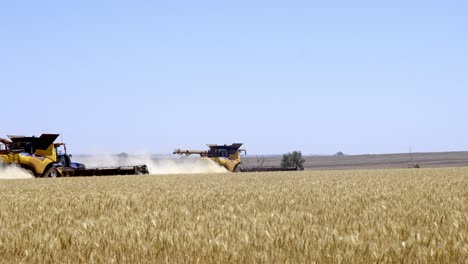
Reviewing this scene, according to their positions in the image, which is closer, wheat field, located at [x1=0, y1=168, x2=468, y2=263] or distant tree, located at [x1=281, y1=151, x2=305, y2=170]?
wheat field, located at [x1=0, y1=168, x2=468, y2=263]

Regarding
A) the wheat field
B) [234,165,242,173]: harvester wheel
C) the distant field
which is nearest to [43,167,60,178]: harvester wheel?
[234,165,242,173]: harvester wheel

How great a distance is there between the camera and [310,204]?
982 centimetres

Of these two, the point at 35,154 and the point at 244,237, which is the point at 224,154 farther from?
the point at 244,237

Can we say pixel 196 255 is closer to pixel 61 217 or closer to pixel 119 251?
pixel 119 251

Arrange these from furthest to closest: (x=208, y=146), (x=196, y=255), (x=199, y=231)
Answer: (x=208, y=146), (x=199, y=231), (x=196, y=255)

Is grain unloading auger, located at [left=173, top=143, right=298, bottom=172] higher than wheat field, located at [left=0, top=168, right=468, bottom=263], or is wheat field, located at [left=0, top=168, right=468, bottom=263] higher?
grain unloading auger, located at [left=173, top=143, right=298, bottom=172]

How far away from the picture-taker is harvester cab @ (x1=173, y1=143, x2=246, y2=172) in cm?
4647

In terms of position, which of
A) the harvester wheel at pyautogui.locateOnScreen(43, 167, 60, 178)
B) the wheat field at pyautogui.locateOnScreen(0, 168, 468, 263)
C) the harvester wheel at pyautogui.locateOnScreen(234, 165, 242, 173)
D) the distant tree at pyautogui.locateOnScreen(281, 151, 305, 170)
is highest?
the distant tree at pyautogui.locateOnScreen(281, 151, 305, 170)

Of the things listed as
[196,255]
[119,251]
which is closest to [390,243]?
[196,255]

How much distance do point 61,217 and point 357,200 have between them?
512 cm

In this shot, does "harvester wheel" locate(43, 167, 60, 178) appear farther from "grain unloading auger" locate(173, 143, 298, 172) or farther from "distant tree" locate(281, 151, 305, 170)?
"distant tree" locate(281, 151, 305, 170)

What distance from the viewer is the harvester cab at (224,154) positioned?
46469 mm

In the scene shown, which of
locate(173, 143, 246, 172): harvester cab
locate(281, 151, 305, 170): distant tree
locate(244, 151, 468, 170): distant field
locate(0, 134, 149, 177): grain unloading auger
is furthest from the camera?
locate(244, 151, 468, 170): distant field

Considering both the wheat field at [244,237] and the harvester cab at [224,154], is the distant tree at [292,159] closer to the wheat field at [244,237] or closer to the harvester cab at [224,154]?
the harvester cab at [224,154]
